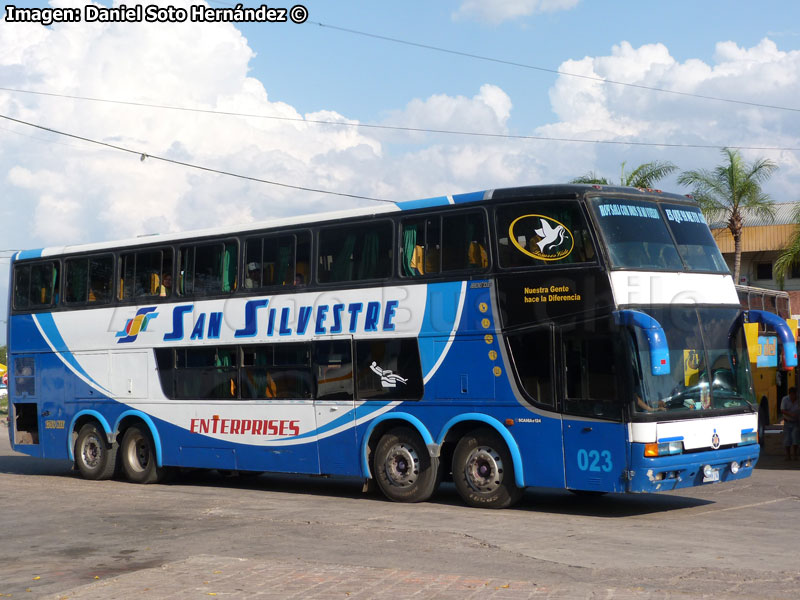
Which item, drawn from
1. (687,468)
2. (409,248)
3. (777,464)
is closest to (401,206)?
(409,248)

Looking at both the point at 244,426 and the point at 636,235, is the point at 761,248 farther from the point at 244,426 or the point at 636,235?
the point at 636,235

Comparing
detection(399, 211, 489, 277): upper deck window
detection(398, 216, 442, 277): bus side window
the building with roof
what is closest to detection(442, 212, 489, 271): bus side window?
detection(399, 211, 489, 277): upper deck window

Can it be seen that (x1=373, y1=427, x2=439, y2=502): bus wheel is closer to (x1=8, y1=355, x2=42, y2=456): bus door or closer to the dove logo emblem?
the dove logo emblem

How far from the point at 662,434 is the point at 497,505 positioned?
8.20 ft

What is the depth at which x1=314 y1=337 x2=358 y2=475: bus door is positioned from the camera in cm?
1539

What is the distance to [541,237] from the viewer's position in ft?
43.8

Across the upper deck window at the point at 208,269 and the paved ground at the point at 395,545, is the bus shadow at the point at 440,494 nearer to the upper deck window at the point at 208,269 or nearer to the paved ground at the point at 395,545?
the paved ground at the point at 395,545

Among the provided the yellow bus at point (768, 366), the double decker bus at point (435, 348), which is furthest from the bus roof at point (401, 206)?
the yellow bus at point (768, 366)

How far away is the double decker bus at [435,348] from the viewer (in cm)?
1273

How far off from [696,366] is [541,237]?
245 centimetres

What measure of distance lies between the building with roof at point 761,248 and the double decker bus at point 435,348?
30.7 m

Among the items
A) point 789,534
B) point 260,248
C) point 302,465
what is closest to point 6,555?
point 302,465

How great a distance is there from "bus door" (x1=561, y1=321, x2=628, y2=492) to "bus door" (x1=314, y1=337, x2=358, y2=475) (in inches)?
141

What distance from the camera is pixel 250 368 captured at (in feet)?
54.7
